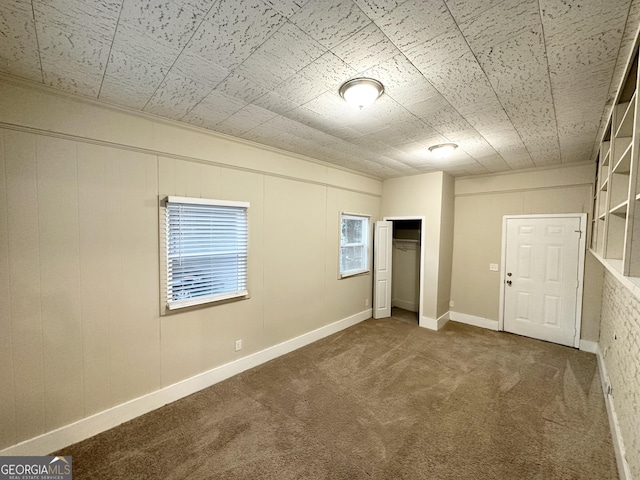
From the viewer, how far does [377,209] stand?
5047mm

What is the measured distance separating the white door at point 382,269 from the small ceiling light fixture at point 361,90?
317 cm

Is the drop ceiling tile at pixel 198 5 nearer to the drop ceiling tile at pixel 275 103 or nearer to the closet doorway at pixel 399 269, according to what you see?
the drop ceiling tile at pixel 275 103

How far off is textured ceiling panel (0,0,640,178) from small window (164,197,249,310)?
0.87 meters

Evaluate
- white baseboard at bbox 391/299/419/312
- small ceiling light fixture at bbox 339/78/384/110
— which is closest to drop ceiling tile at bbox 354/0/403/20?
small ceiling light fixture at bbox 339/78/384/110

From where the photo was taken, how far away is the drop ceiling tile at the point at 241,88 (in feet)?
5.88

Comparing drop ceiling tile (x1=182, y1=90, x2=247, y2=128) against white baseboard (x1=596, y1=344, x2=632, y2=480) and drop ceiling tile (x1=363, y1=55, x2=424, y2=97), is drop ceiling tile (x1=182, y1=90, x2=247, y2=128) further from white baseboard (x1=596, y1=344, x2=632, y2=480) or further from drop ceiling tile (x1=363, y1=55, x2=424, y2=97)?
white baseboard (x1=596, y1=344, x2=632, y2=480)

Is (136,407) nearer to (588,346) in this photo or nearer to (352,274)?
(352,274)

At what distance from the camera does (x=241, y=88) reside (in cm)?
191

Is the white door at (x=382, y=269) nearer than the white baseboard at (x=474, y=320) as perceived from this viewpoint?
No

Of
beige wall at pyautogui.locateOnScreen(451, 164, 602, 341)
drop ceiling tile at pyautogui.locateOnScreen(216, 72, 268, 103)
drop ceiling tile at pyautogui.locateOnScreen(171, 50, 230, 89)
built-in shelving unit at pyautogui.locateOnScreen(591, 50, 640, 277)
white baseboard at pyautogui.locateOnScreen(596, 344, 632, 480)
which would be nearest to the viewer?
built-in shelving unit at pyautogui.locateOnScreen(591, 50, 640, 277)

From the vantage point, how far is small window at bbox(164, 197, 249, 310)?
249 cm

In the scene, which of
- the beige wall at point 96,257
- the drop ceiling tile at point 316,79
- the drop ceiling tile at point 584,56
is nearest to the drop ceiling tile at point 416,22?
the drop ceiling tile at point 316,79

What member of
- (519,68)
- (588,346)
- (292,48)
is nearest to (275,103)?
(292,48)

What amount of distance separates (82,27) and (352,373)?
3.55 m
